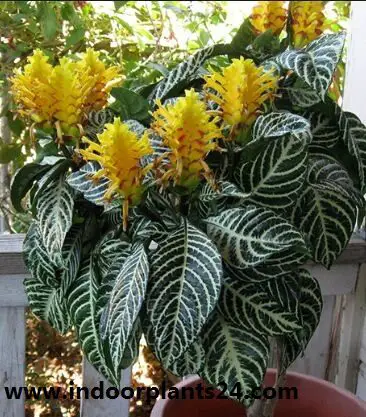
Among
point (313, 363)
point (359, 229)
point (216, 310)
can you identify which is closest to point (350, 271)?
point (359, 229)

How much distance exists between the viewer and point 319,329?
1.35 m

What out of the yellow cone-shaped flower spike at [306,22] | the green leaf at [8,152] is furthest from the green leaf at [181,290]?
the green leaf at [8,152]

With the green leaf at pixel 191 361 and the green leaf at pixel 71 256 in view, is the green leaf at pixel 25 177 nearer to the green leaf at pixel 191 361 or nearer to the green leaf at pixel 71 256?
the green leaf at pixel 71 256

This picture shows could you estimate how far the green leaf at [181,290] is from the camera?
0.71 m

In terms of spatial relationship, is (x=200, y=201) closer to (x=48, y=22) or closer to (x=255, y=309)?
(x=255, y=309)

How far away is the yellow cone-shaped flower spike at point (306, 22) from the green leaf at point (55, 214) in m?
0.37

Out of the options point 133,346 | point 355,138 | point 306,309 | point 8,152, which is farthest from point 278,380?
point 8,152

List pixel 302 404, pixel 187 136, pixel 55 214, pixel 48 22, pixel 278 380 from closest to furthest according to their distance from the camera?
pixel 187 136 < pixel 55 214 < pixel 278 380 < pixel 302 404 < pixel 48 22

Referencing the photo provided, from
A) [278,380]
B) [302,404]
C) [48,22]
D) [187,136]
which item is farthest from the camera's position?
[48,22]

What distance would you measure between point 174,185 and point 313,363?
76 cm

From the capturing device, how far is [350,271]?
1287 mm

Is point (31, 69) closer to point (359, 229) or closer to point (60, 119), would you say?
point (60, 119)

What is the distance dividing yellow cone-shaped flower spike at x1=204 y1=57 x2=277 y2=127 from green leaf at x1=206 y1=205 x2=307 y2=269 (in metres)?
0.11

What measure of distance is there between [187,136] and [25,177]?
0.29 metres
